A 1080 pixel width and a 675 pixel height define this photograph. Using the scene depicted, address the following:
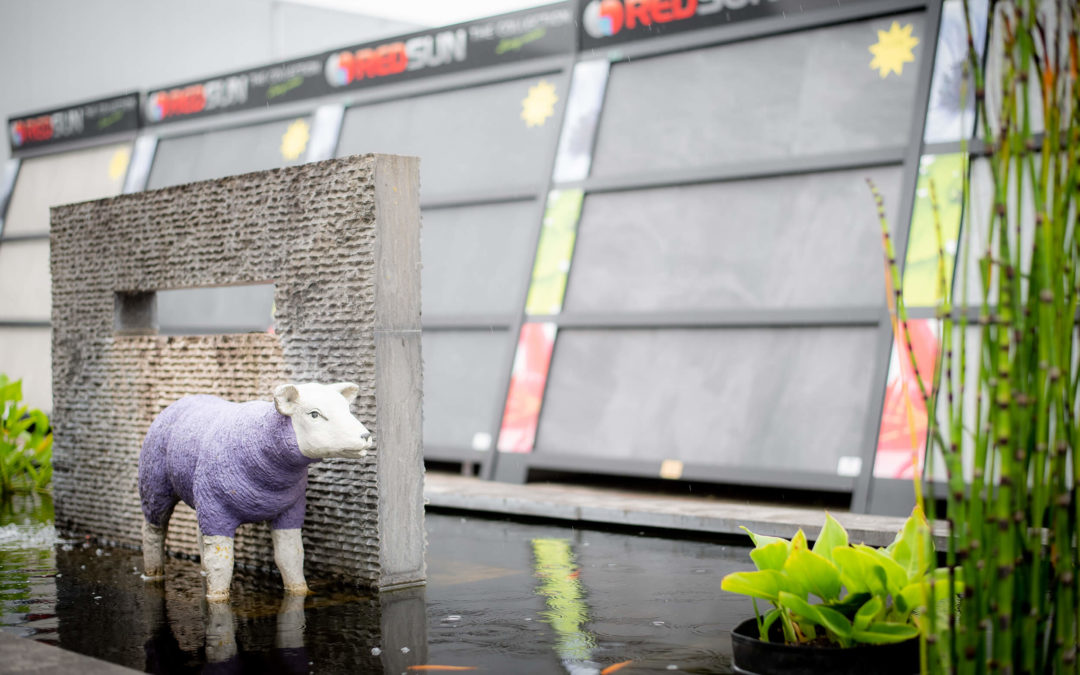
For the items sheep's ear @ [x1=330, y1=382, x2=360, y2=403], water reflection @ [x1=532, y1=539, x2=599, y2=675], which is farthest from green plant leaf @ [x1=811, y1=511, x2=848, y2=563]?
sheep's ear @ [x1=330, y1=382, x2=360, y2=403]

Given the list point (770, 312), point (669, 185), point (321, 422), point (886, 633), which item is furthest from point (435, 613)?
point (669, 185)

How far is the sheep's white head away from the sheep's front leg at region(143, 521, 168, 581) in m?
1.43

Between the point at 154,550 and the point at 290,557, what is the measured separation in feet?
3.34

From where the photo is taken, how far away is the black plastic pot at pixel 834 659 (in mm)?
3617

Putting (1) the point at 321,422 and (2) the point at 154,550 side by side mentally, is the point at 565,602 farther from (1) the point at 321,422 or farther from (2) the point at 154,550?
(2) the point at 154,550

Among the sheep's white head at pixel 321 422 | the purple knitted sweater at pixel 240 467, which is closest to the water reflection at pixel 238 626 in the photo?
the purple knitted sweater at pixel 240 467

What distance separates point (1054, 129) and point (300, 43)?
15.5 m

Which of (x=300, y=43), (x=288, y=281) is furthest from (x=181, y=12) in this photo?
(x=288, y=281)

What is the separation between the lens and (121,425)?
701cm

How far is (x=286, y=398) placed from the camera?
4.99 meters

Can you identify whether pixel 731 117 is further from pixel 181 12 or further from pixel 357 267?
pixel 181 12

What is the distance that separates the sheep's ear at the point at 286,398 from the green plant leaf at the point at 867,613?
2.54m

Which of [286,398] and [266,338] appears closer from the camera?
[286,398]

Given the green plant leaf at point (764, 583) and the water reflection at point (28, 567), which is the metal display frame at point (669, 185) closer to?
the water reflection at point (28, 567)
